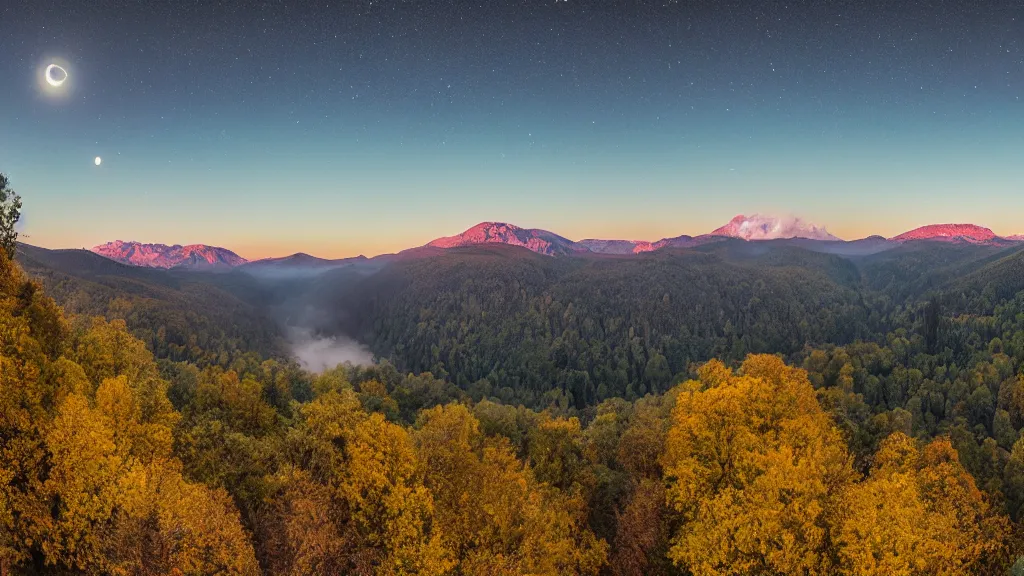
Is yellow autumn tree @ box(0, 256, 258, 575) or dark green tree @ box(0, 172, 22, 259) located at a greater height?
dark green tree @ box(0, 172, 22, 259)

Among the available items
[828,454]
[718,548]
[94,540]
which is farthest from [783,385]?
[94,540]

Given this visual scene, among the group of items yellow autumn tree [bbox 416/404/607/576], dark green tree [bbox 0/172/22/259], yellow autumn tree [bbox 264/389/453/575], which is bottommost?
yellow autumn tree [bbox 416/404/607/576]

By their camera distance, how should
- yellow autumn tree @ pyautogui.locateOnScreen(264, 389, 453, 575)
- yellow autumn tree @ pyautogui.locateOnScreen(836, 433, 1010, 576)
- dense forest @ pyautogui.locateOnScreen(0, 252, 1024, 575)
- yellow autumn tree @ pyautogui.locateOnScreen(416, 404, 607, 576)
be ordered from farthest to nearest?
yellow autumn tree @ pyautogui.locateOnScreen(416, 404, 607, 576), yellow autumn tree @ pyautogui.locateOnScreen(264, 389, 453, 575), dense forest @ pyautogui.locateOnScreen(0, 252, 1024, 575), yellow autumn tree @ pyautogui.locateOnScreen(836, 433, 1010, 576)

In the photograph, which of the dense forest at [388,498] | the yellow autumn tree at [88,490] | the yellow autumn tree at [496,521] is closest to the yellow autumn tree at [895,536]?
the dense forest at [388,498]

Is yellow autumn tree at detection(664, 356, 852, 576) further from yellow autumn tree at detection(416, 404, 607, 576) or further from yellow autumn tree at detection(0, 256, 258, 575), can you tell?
yellow autumn tree at detection(0, 256, 258, 575)

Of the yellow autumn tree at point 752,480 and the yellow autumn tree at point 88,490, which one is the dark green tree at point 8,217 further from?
the yellow autumn tree at point 752,480

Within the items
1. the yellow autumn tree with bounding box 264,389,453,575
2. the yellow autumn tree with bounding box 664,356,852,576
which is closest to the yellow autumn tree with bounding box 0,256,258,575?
the yellow autumn tree with bounding box 264,389,453,575

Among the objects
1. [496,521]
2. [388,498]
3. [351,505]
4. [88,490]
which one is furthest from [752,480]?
[88,490]
